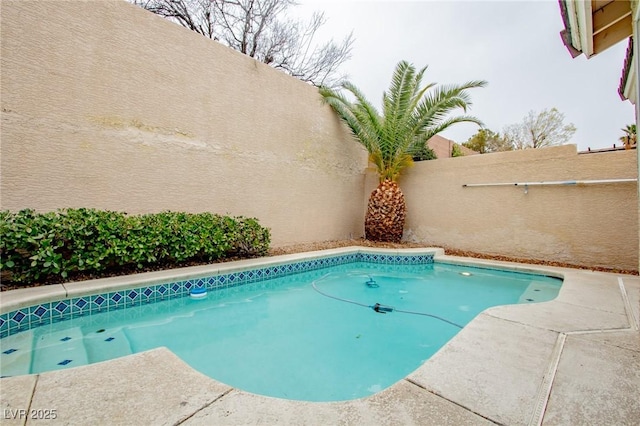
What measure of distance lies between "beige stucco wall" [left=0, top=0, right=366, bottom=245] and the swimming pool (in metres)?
2.46

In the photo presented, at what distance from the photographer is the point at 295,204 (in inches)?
343

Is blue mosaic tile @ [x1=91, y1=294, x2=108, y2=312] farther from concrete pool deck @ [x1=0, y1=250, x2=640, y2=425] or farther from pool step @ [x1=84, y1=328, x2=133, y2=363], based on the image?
concrete pool deck @ [x1=0, y1=250, x2=640, y2=425]

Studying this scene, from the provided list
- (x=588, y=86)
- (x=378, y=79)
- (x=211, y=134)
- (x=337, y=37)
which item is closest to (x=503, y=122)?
(x=588, y=86)

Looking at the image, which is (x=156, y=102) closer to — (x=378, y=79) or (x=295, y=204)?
(x=295, y=204)

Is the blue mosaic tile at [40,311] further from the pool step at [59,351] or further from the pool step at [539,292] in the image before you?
the pool step at [539,292]

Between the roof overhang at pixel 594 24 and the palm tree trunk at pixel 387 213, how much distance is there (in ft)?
18.4

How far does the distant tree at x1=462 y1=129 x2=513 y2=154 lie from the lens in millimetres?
21344

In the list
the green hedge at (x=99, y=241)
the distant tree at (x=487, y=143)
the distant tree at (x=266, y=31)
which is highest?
the distant tree at (x=266, y=31)

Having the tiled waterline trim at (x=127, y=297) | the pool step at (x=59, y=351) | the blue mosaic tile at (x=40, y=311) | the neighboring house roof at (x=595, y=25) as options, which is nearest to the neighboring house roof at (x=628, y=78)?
the neighboring house roof at (x=595, y=25)

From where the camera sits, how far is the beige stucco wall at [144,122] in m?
4.77

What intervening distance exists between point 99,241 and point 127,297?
95 cm

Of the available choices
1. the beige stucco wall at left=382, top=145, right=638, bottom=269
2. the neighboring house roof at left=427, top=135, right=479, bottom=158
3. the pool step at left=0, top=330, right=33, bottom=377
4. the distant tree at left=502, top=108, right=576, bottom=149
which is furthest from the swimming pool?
the distant tree at left=502, top=108, right=576, bottom=149

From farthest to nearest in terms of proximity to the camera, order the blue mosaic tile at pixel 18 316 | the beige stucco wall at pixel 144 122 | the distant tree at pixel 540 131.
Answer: the distant tree at pixel 540 131, the beige stucco wall at pixel 144 122, the blue mosaic tile at pixel 18 316

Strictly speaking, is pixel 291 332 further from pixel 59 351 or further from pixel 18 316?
pixel 18 316
